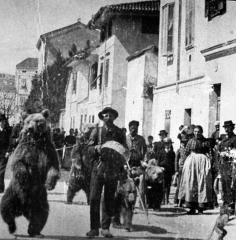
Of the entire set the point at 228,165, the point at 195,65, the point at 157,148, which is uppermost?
the point at 195,65

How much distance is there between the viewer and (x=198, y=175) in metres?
6.66

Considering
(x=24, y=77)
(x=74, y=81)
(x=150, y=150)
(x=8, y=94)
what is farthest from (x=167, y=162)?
(x=8, y=94)

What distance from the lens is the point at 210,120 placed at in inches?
331

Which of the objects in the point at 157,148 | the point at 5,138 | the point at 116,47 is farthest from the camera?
the point at 116,47

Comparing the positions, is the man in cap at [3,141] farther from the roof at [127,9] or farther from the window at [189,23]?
the window at [189,23]

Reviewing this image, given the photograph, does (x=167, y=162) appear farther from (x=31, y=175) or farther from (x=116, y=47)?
(x=31, y=175)

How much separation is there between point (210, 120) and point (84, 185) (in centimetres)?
267

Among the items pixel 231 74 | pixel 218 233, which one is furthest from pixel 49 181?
pixel 231 74

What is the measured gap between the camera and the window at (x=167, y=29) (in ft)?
31.6

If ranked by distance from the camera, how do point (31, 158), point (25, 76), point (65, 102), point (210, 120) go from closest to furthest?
point (31, 158)
point (25, 76)
point (65, 102)
point (210, 120)

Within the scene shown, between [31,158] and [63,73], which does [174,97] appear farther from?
[31,158]

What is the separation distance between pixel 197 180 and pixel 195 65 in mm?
3101

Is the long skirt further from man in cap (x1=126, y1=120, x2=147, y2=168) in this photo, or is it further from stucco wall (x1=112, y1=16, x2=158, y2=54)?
stucco wall (x1=112, y1=16, x2=158, y2=54)

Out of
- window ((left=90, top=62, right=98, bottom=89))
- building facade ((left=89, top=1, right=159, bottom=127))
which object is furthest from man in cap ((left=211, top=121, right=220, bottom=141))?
window ((left=90, top=62, right=98, bottom=89))
